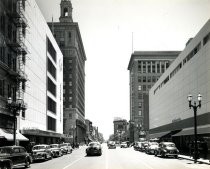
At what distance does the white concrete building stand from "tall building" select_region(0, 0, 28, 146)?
5262mm

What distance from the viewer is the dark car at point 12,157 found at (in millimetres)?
23016

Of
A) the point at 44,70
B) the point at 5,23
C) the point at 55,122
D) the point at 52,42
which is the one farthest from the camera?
the point at 55,122

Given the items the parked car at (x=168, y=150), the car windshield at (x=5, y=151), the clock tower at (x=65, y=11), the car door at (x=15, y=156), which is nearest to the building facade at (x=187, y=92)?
the parked car at (x=168, y=150)

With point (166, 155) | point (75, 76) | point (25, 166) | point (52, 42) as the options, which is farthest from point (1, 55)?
point (75, 76)

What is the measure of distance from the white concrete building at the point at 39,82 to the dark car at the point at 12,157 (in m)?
24.1

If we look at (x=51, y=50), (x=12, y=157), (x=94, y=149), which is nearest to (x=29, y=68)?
(x=94, y=149)

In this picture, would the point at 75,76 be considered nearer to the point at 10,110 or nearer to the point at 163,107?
the point at 163,107

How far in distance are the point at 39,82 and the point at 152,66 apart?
352ft

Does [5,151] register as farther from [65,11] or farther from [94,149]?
[65,11]

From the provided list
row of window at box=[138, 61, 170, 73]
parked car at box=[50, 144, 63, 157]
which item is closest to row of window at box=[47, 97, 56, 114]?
parked car at box=[50, 144, 63, 157]

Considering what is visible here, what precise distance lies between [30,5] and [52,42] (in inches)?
1088

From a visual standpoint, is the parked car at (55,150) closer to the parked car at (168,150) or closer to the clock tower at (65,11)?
the parked car at (168,150)

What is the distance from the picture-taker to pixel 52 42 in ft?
280

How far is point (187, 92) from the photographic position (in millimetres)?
58438
